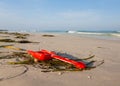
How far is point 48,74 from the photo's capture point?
362cm

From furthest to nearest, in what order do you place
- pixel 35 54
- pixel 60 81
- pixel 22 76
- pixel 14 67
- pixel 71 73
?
pixel 35 54 → pixel 14 67 → pixel 71 73 → pixel 22 76 → pixel 60 81

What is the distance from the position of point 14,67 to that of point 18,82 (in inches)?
39.2

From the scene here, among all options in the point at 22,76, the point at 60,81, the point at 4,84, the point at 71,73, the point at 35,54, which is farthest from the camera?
the point at 35,54

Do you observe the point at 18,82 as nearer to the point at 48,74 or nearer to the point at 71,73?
the point at 48,74

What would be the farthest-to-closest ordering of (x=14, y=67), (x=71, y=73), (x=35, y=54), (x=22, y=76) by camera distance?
(x=35, y=54), (x=14, y=67), (x=71, y=73), (x=22, y=76)

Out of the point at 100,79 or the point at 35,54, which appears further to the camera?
the point at 35,54

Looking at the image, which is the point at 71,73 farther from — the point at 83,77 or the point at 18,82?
the point at 18,82

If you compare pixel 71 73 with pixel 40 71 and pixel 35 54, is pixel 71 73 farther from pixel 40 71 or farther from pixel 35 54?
pixel 35 54

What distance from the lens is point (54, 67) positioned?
4.11 metres

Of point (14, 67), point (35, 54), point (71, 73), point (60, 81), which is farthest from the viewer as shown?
point (35, 54)

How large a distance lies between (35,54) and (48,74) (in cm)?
Result: 123

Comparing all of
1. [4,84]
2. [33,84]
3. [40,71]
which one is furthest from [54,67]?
[4,84]

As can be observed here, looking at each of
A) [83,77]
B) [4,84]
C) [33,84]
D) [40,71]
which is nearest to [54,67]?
[40,71]

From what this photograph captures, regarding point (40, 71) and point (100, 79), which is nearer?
point (100, 79)
